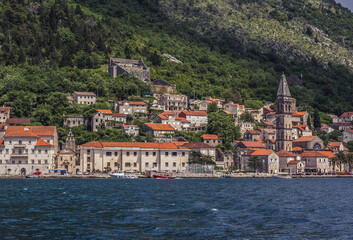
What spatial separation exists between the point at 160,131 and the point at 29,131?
27808mm

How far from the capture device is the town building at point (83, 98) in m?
114

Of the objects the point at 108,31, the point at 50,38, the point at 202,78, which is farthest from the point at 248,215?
the point at 108,31

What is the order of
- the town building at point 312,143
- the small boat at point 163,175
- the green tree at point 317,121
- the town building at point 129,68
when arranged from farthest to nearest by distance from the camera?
1. the green tree at point 317,121
2. the town building at point 129,68
3. the town building at point 312,143
4. the small boat at point 163,175

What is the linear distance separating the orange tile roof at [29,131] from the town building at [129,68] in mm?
45381

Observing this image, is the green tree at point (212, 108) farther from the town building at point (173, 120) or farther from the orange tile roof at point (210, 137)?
the orange tile roof at point (210, 137)

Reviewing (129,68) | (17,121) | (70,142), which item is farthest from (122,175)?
(129,68)

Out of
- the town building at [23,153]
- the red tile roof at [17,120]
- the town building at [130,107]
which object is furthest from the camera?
the town building at [130,107]

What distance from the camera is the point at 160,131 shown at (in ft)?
355

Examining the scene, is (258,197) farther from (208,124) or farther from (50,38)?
(50,38)

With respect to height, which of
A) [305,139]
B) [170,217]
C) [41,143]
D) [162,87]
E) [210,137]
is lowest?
[170,217]

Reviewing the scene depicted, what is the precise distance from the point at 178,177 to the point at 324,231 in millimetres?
63588

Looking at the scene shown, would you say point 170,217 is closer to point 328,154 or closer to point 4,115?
point 4,115

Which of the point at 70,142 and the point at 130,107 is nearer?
the point at 70,142

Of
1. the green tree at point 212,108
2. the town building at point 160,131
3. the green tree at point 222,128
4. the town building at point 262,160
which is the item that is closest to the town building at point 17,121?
the town building at point 160,131
